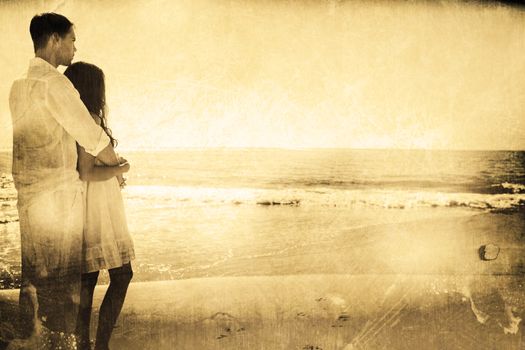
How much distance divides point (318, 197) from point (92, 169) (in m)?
1.32

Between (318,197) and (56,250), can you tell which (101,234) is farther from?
(318,197)

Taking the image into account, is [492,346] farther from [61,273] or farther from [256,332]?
[61,273]

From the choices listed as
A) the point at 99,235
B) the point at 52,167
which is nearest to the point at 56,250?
the point at 99,235

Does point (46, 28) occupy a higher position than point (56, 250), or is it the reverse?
point (46, 28)

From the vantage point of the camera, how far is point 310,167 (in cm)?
260

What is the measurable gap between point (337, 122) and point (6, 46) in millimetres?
1833

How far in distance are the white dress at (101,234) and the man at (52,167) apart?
38mm

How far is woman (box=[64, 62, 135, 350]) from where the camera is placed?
1.95 m

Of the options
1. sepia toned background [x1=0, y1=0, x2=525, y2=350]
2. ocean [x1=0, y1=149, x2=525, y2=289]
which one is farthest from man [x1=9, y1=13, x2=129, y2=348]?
ocean [x1=0, y1=149, x2=525, y2=289]

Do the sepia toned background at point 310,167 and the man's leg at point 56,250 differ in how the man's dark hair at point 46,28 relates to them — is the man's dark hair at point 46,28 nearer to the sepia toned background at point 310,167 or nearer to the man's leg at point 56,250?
the sepia toned background at point 310,167

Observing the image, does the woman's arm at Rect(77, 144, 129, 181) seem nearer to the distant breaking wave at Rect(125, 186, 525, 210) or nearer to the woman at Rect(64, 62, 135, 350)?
the woman at Rect(64, 62, 135, 350)

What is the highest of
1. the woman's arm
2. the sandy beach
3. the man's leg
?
the woman's arm

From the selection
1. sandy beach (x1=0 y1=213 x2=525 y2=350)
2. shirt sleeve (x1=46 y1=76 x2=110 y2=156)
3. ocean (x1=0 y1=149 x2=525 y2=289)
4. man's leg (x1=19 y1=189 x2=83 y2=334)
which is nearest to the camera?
shirt sleeve (x1=46 y1=76 x2=110 y2=156)

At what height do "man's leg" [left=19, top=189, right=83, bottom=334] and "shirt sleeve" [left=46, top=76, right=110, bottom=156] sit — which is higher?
"shirt sleeve" [left=46, top=76, right=110, bottom=156]
